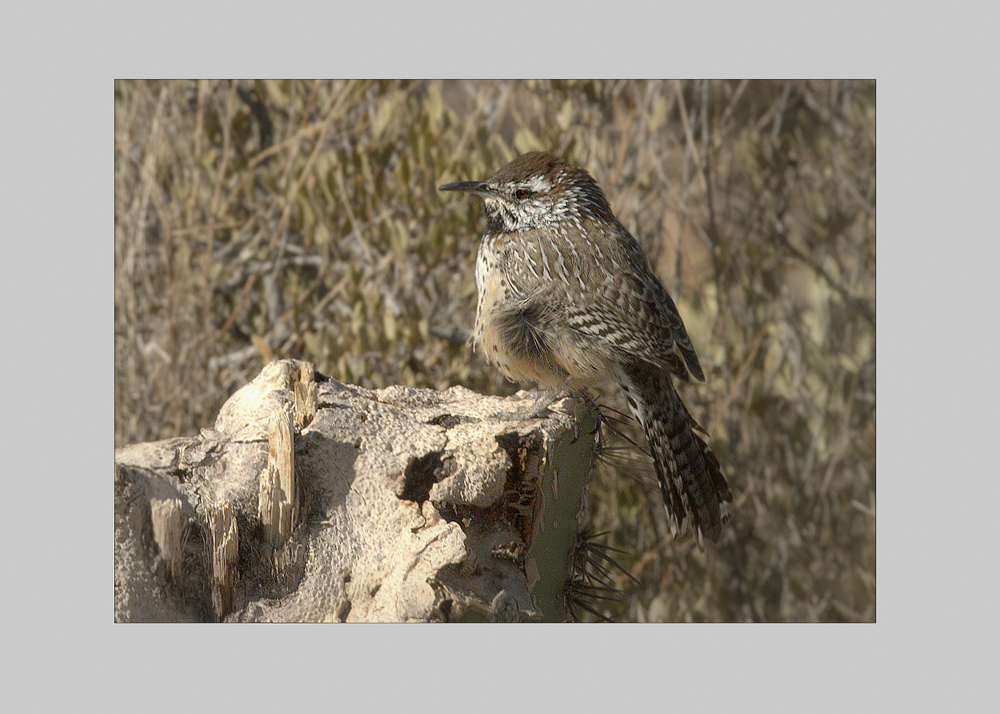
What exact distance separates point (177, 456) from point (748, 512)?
2.73m

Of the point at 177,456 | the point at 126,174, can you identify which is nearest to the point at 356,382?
the point at 126,174

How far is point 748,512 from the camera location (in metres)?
3.98

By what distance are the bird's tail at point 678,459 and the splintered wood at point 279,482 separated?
97 centimetres

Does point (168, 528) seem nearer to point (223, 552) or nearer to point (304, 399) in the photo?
point (223, 552)

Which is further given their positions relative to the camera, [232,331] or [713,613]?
[713,613]

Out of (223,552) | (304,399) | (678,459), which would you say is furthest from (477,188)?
(223,552)

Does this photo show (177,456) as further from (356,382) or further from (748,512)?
(748,512)

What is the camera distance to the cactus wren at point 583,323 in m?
2.46

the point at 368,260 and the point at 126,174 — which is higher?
the point at 126,174

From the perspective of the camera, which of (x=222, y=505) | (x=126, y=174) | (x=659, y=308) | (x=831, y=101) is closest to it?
(x=222, y=505)

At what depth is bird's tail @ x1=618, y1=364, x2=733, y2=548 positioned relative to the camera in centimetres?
250

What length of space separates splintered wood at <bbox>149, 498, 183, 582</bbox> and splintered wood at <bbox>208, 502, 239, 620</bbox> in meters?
0.08

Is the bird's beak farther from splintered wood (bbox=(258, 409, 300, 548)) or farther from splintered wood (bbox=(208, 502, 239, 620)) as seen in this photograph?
splintered wood (bbox=(208, 502, 239, 620))

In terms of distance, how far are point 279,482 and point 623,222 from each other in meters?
2.02
